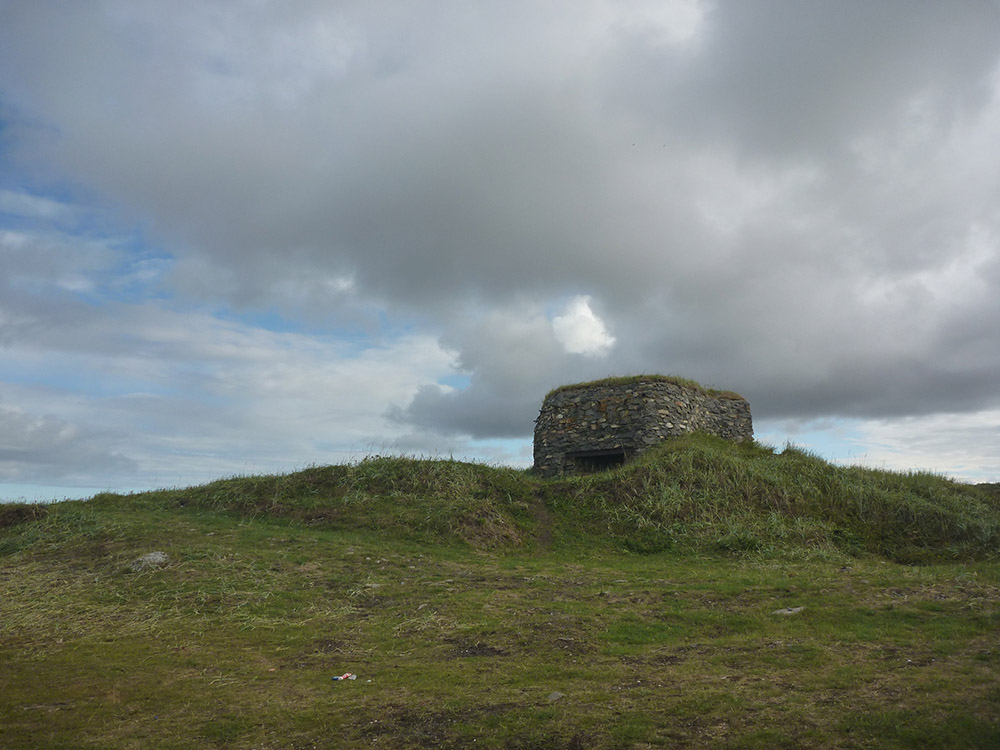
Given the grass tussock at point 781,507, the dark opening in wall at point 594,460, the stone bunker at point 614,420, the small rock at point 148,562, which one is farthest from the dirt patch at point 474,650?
the dark opening in wall at point 594,460

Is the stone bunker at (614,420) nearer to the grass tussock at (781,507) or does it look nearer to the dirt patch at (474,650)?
the grass tussock at (781,507)

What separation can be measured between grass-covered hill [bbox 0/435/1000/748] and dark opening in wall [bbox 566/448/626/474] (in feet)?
12.5

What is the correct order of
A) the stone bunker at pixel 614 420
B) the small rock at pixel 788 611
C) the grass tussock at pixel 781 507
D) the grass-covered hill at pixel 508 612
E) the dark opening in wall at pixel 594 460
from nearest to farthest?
the grass-covered hill at pixel 508 612 < the small rock at pixel 788 611 < the grass tussock at pixel 781 507 < the stone bunker at pixel 614 420 < the dark opening in wall at pixel 594 460

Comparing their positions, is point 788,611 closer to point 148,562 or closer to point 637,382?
point 148,562

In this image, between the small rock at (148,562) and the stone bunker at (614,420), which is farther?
the stone bunker at (614,420)

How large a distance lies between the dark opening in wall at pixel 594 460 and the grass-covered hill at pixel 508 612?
3.79 meters

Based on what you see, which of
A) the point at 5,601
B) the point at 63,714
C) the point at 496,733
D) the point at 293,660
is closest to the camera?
the point at 496,733

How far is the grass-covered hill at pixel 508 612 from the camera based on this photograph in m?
6.84

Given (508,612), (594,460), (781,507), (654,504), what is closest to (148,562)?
(508,612)

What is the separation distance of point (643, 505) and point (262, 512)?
12.3 m

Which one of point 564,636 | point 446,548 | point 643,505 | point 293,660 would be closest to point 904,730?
point 564,636

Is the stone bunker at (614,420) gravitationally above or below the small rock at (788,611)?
above

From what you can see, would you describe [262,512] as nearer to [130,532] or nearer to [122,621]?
[130,532]

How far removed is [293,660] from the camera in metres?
9.47
